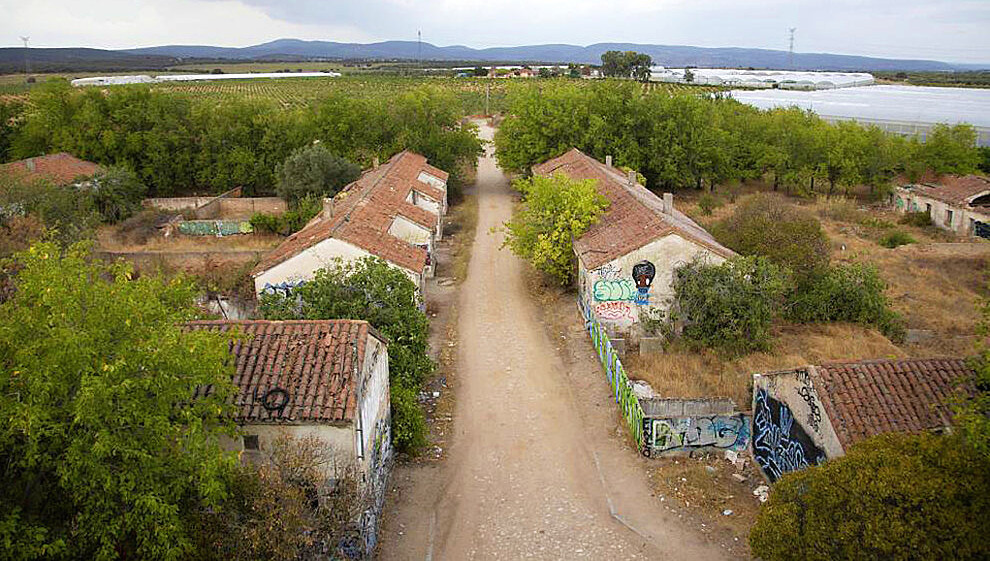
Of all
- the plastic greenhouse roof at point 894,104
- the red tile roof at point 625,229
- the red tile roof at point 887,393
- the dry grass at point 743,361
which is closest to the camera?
the red tile roof at point 887,393

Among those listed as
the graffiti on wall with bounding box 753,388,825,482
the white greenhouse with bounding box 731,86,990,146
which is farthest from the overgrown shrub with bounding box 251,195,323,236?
the white greenhouse with bounding box 731,86,990,146

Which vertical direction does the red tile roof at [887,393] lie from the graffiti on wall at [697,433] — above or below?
above

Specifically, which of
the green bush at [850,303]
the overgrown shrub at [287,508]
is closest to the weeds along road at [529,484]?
the overgrown shrub at [287,508]

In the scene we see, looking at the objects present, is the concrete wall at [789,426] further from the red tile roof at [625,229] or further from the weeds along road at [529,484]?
the red tile roof at [625,229]

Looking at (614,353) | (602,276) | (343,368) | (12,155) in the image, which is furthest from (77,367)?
(12,155)

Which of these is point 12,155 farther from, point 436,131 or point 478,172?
point 478,172

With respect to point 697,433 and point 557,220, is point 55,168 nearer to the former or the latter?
point 557,220

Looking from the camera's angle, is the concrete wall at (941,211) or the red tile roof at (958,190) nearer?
the concrete wall at (941,211)
